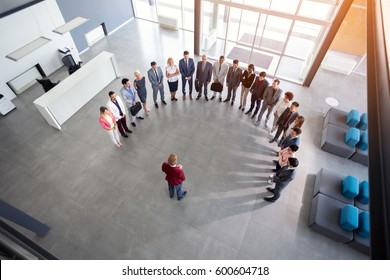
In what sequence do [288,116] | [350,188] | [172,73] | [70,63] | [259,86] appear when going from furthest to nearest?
[70,63], [172,73], [259,86], [288,116], [350,188]

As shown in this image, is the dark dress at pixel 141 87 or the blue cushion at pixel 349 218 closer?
the blue cushion at pixel 349 218

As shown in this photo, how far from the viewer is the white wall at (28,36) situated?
641 centimetres

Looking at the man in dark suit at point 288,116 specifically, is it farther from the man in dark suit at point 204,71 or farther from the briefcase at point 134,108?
the briefcase at point 134,108

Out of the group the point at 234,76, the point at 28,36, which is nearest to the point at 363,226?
the point at 234,76

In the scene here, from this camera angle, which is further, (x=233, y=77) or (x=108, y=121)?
(x=233, y=77)

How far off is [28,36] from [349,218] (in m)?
9.60

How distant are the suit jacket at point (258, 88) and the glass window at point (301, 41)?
4442mm

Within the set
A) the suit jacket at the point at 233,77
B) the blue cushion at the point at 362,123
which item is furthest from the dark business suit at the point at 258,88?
the blue cushion at the point at 362,123

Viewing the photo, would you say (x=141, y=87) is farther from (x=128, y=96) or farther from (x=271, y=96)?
(x=271, y=96)

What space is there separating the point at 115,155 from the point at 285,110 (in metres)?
4.37

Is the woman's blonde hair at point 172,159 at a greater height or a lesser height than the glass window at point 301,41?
greater

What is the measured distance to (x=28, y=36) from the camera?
6828 mm

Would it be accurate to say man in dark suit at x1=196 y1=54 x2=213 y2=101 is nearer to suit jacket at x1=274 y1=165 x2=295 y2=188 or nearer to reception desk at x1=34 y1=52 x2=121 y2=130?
reception desk at x1=34 y1=52 x2=121 y2=130

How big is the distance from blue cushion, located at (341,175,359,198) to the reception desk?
7.33 m
